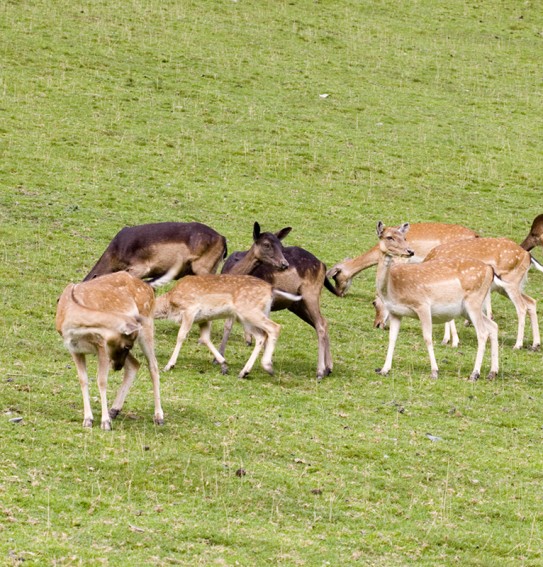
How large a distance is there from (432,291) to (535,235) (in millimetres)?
6766

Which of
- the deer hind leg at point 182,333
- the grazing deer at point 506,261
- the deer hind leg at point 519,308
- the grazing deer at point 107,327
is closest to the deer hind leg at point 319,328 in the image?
the deer hind leg at point 182,333

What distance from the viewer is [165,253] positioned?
15.3 m

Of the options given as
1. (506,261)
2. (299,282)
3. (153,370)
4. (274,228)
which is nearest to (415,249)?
(506,261)

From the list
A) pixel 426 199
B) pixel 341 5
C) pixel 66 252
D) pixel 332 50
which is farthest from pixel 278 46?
pixel 66 252

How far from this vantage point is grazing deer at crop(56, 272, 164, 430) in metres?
9.63

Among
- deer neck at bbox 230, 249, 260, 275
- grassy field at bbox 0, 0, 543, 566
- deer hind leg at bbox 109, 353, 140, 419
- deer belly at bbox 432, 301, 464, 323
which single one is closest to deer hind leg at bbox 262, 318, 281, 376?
grassy field at bbox 0, 0, 543, 566

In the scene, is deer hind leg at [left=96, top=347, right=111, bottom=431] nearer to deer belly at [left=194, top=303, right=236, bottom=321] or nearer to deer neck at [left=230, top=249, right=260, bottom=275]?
deer belly at [left=194, top=303, right=236, bottom=321]

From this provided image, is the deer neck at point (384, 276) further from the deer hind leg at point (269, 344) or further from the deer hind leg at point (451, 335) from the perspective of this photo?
the deer hind leg at point (451, 335)

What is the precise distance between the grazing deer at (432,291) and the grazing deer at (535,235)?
20.5ft

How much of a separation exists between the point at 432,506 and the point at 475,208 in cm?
1526

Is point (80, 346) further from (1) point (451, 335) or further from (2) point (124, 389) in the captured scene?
(1) point (451, 335)

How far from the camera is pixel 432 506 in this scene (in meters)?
9.16

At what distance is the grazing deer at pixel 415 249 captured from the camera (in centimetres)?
1791

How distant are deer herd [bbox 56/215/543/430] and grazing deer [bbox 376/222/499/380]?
0.01m
